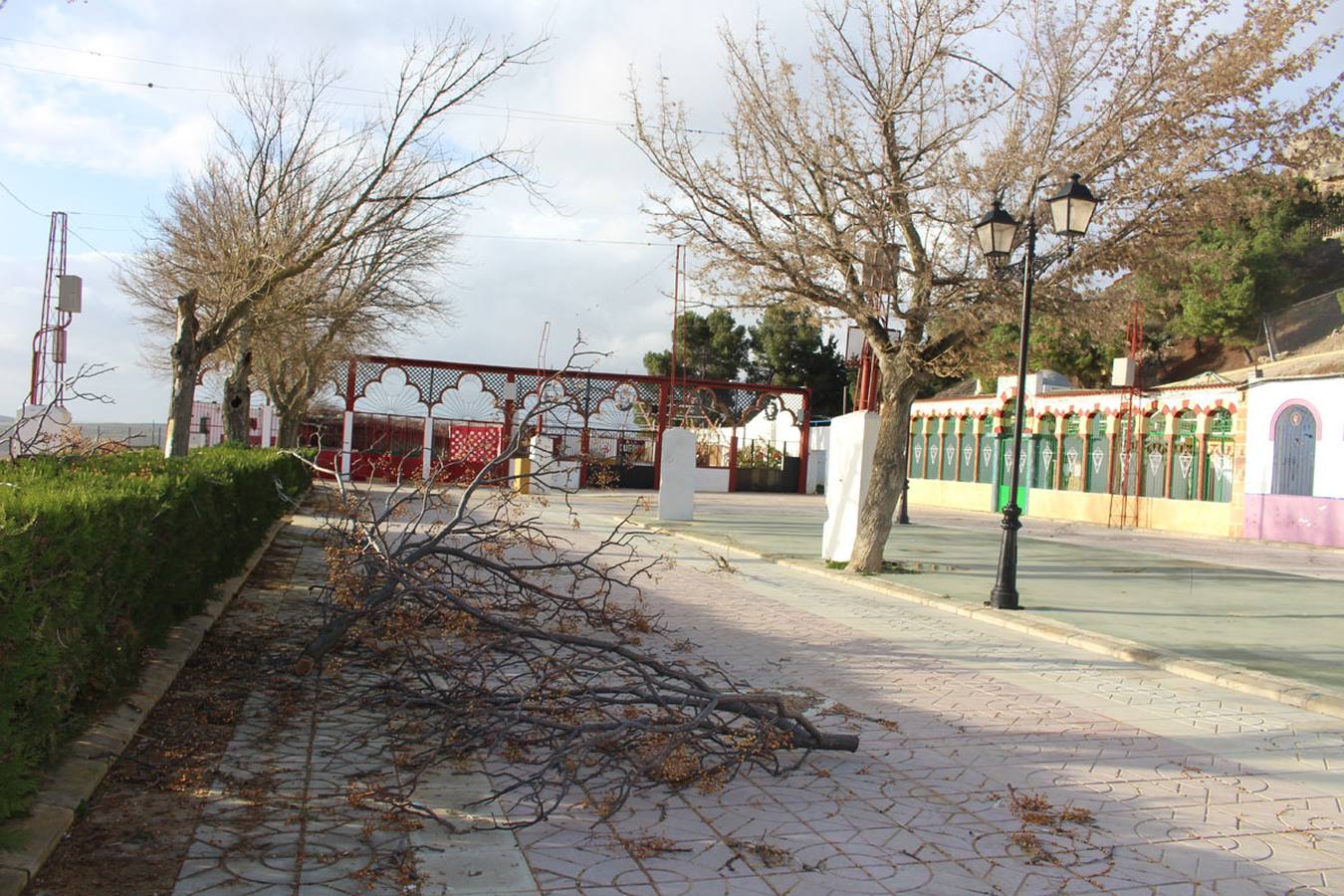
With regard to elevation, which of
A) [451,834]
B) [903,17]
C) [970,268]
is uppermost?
[903,17]

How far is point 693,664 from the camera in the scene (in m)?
7.63

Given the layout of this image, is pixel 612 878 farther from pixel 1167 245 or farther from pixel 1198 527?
pixel 1198 527

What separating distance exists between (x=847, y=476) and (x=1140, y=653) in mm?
6208

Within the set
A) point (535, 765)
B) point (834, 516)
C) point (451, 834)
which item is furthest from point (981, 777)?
point (834, 516)

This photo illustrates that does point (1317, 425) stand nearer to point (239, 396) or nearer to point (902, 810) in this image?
point (902, 810)

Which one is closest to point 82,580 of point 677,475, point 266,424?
point 677,475

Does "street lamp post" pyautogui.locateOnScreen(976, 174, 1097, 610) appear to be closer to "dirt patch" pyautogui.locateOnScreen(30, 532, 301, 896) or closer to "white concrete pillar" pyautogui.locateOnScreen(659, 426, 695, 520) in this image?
"dirt patch" pyautogui.locateOnScreen(30, 532, 301, 896)

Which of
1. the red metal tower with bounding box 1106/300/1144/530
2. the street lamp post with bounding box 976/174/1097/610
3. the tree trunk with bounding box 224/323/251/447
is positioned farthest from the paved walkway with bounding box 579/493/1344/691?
the tree trunk with bounding box 224/323/251/447

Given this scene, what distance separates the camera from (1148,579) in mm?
14930

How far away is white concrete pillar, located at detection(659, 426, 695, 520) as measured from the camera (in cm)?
2308

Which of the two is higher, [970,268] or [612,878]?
[970,268]

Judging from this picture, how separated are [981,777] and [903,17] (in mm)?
10540

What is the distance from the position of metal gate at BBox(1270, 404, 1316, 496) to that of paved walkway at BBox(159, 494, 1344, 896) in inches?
721

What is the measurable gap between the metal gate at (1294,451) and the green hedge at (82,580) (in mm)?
22971
